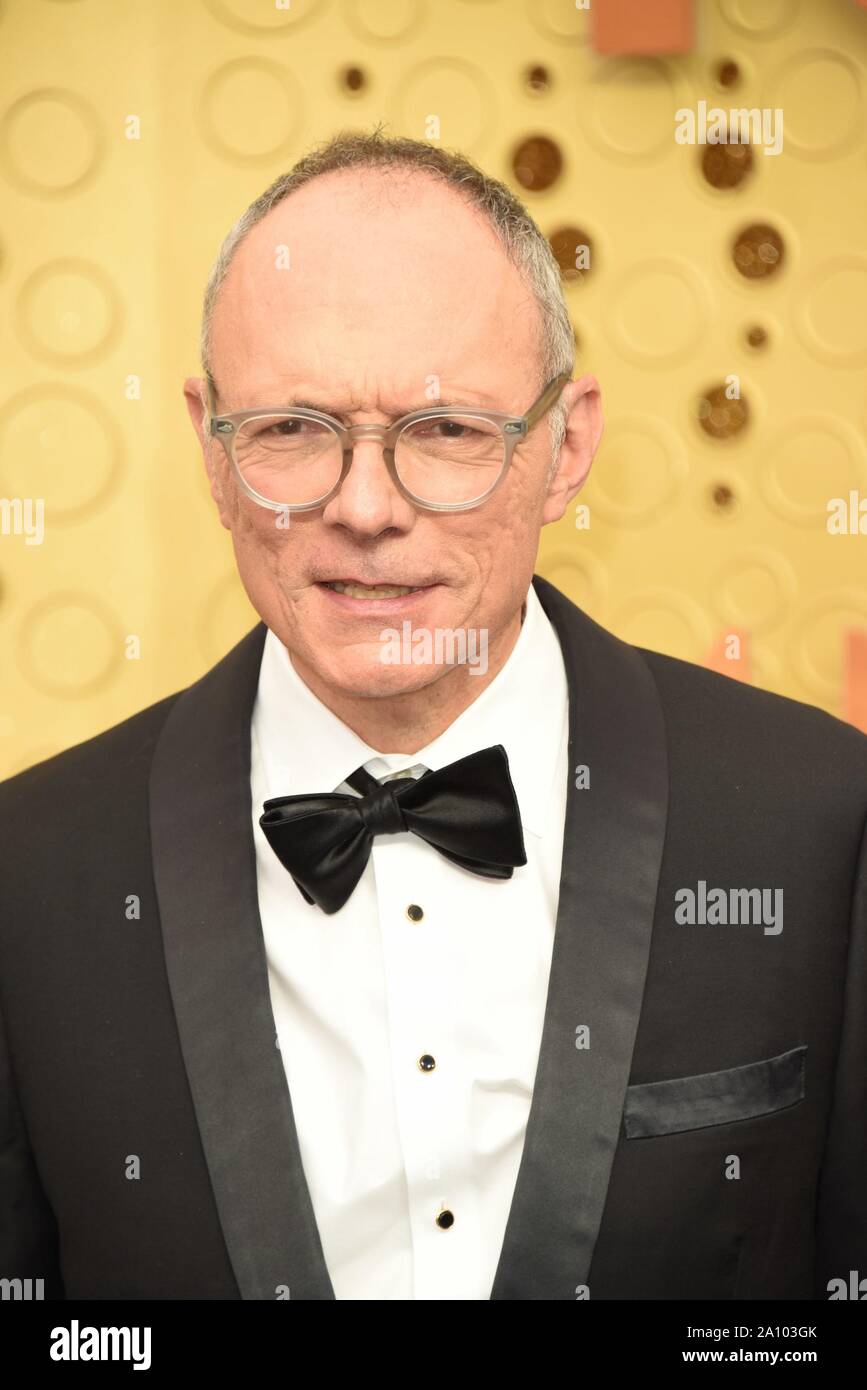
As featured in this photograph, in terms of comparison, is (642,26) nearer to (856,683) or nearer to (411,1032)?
(856,683)

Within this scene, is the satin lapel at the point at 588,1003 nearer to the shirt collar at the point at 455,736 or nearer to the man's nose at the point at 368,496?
the shirt collar at the point at 455,736

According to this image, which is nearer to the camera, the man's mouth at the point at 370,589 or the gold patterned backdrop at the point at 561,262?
the man's mouth at the point at 370,589

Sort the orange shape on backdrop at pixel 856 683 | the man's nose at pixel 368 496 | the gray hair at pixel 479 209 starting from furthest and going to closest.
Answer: the orange shape on backdrop at pixel 856 683 → the gray hair at pixel 479 209 → the man's nose at pixel 368 496

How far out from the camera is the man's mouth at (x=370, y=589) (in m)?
1.43

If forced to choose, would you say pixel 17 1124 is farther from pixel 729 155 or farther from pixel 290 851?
pixel 729 155

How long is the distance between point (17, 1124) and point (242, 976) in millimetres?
300

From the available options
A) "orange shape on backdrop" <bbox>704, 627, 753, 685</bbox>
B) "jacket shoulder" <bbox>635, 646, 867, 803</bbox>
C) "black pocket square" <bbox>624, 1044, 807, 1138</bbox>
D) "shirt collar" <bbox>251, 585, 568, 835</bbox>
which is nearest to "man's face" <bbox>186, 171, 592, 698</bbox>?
"shirt collar" <bbox>251, 585, 568, 835</bbox>

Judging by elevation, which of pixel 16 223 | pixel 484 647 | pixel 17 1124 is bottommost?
pixel 17 1124

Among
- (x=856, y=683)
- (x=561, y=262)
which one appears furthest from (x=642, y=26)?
(x=856, y=683)

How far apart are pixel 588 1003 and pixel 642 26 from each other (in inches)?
49.8

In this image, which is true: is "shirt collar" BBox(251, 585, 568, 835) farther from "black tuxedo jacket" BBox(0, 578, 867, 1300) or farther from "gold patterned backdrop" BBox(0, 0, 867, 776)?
"gold patterned backdrop" BBox(0, 0, 867, 776)

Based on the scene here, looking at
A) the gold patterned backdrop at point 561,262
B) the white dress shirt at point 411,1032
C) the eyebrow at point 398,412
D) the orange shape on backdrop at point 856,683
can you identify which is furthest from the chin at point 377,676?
the orange shape on backdrop at point 856,683
